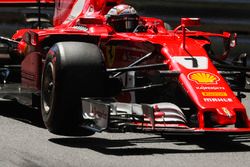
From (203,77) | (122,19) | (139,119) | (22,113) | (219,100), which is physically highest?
(122,19)

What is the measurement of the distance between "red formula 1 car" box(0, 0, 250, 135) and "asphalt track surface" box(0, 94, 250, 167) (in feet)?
0.63

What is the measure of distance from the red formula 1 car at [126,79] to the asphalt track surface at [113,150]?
0.63 feet

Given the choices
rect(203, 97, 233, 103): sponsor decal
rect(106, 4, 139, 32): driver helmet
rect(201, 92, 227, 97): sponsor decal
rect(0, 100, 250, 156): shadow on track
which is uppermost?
rect(106, 4, 139, 32): driver helmet

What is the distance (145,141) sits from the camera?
7.72 meters

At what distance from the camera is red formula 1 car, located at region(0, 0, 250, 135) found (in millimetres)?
7281

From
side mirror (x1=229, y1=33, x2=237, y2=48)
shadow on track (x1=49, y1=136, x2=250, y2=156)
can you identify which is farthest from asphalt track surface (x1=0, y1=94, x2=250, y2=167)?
side mirror (x1=229, y1=33, x2=237, y2=48)

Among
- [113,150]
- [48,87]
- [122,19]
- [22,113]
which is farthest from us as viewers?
[22,113]

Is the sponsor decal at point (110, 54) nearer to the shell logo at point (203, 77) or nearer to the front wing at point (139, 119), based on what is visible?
the shell logo at point (203, 77)

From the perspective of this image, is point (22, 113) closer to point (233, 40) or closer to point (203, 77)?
point (233, 40)

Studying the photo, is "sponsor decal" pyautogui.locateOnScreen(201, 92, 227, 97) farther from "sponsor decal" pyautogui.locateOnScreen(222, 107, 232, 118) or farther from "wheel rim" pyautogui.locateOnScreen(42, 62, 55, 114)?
"wheel rim" pyautogui.locateOnScreen(42, 62, 55, 114)

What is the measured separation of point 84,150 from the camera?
23.5 feet

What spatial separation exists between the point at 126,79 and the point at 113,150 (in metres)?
1.54

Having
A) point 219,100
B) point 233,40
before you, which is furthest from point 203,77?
point 233,40

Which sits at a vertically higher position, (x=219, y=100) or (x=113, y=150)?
(x=219, y=100)
